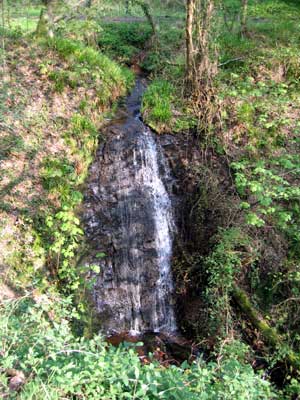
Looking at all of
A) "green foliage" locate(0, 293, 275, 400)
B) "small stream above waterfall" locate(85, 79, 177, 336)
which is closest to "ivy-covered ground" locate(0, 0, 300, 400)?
"green foliage" locate(0, 293, 275, 400)

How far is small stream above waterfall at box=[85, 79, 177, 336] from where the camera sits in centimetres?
602

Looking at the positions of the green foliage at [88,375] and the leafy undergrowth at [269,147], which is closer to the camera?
the green foliage at [88,375]

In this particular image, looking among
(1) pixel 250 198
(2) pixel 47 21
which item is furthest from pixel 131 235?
(2) pixel 47 21

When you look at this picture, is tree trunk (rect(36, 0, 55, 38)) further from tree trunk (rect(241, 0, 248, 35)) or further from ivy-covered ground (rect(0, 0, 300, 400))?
tree trunk (rect(241, 0, 248, 35))

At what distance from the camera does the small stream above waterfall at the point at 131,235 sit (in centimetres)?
602

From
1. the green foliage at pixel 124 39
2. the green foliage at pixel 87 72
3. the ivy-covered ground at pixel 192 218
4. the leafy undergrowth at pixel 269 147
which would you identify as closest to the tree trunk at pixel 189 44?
the ivy-covered ground at pixel 192 218

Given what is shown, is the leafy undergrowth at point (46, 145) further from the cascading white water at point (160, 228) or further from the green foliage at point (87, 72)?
the cascading white water at point (160, 228)

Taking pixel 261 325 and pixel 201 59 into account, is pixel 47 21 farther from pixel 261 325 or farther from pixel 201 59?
pixel 261 325

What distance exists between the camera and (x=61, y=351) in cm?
226

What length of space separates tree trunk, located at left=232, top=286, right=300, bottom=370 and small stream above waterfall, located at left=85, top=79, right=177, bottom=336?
130 centimetres

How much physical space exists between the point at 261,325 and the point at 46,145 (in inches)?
186

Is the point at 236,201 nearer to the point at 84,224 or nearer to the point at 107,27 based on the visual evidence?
the point at 84,224

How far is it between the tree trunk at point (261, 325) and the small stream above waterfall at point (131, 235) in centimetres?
130

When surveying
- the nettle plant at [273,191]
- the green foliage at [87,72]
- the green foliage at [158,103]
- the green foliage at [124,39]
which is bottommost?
the nettle plant at [273,191]
